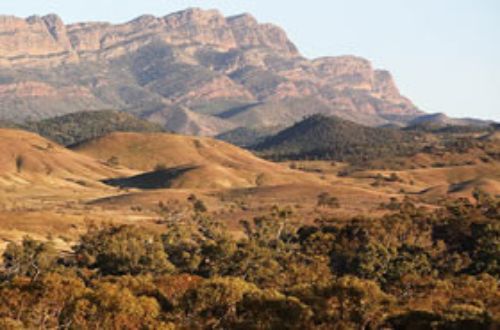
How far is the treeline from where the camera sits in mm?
61062

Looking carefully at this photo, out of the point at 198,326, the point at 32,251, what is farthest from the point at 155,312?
the point at 32,251

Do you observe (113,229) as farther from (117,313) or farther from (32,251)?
(117,313)

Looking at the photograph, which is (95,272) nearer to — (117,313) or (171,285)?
(171,285)

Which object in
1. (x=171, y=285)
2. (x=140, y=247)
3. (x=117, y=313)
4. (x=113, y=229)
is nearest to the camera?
(x=117, y=313)

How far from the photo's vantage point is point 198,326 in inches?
2467

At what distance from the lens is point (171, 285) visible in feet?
251

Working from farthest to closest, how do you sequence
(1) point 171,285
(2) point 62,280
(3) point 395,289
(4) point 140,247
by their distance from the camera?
(4) point 140,247 → (3) point 395,289 → (1) point 171,285 → (2) point 62,280

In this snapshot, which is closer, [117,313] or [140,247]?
[117,313]

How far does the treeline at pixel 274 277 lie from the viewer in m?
61.1

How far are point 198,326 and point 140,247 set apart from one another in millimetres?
42935

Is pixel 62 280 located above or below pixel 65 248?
above

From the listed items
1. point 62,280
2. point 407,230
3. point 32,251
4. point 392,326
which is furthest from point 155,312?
point 407,230

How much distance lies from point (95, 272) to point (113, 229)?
25511 mm

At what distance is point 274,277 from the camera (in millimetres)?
91938
